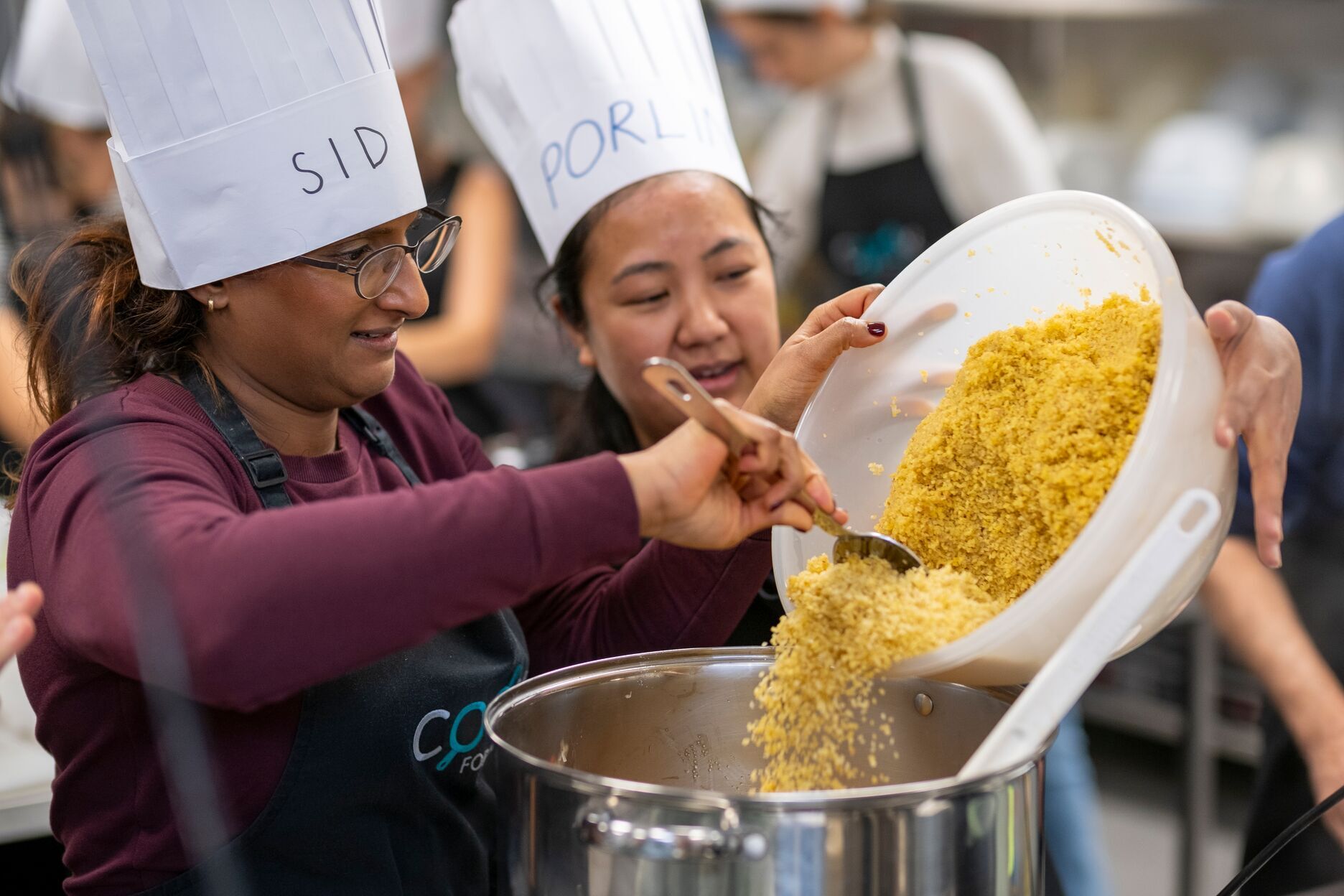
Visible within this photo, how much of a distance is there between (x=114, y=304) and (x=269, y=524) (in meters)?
0.34

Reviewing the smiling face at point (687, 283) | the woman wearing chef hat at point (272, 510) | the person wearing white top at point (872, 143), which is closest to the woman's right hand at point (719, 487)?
the woman wearing chef hat at point (272, 510)

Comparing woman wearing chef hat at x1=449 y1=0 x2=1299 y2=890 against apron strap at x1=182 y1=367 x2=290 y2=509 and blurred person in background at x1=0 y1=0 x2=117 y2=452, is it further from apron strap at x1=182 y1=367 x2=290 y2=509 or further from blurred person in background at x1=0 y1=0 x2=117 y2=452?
blurred person in background at x1=0 y1=0 x2=117 y2=452

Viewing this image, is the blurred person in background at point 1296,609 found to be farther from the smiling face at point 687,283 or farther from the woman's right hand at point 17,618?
the woman's right hand at point 17,618

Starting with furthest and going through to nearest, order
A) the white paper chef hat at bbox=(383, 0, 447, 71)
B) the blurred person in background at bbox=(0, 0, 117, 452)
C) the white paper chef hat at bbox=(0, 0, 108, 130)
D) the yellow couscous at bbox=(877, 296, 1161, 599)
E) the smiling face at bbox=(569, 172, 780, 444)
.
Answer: the white paper chef hat at bbox=(383, 0, 447, 71)
the white paper chef hat at bbox=(0, 0, 108, 130)
the blurred person in background at bbox=(0, 0, 117, 452)
the smiling face at bbox=(569, 172, 780, 444)
the yellow couscous at bbox=(877, 296, 1161, 599)

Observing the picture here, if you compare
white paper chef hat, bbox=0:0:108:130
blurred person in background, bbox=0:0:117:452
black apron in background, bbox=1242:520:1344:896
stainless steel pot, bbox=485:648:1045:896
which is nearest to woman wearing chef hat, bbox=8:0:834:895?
stainless steel pot, bbox=485:648:1045:896

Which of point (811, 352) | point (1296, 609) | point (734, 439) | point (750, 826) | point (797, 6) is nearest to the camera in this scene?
point (750, 826)

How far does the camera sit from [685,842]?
67cm

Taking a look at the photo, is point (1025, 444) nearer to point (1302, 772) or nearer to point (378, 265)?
point (378, 265)

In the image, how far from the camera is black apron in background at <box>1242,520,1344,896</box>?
1343 mm

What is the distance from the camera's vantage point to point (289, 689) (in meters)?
0.72

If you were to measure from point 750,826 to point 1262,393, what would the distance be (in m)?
0.50

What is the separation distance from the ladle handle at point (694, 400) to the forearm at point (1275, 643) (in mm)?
741

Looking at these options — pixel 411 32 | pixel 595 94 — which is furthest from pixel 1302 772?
pixel 411 32

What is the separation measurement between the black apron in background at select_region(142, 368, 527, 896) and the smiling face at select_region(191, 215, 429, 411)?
4 centimetres
